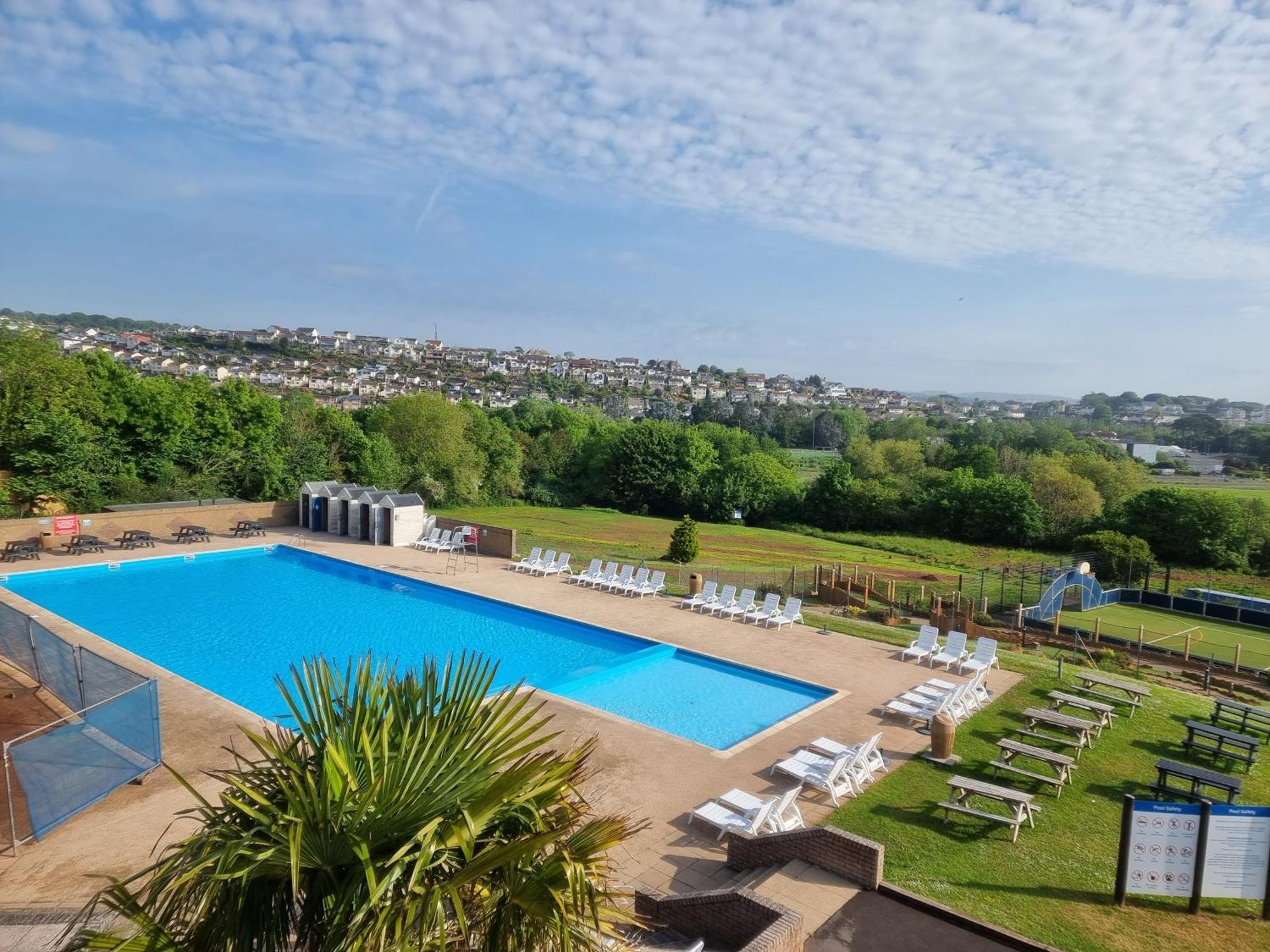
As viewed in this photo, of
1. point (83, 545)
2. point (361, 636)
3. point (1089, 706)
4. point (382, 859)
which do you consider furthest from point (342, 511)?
point (382, 859)

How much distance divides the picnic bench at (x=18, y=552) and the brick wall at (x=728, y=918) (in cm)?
2177

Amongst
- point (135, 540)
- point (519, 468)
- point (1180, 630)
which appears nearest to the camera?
point (1180, 630)

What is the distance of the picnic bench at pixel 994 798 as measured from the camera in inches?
322

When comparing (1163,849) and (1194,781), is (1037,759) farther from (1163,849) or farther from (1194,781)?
(1163,849)

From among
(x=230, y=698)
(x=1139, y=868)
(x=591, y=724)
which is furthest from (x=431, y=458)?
(x=1139, y=868)

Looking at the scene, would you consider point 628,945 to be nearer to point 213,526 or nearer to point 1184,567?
point 213,526

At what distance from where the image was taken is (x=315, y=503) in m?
27.3

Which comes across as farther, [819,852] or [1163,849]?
[819,852]

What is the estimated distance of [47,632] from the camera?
10797 millimetres

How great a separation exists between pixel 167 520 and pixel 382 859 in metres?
26.3

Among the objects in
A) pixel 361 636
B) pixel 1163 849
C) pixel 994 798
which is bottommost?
pixel 361 636

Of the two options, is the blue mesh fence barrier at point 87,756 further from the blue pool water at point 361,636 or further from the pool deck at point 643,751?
the blue pool water at point 361,636

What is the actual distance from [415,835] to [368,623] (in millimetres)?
15398

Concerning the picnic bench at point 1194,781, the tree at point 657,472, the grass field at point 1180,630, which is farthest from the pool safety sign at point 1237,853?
the tree at point 657,472
